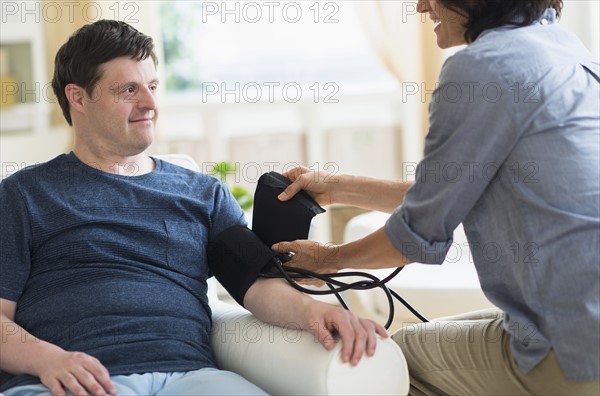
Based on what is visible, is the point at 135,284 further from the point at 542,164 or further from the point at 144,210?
the point at 542,164

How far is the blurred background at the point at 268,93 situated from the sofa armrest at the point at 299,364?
2.43 metres

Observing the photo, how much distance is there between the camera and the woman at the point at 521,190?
145cm

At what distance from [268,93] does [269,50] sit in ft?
0.73

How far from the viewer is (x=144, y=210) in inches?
77.1

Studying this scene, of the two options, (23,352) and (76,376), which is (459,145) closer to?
(76,376)

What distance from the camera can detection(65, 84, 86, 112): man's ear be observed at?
201 cm

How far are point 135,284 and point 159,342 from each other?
15cm

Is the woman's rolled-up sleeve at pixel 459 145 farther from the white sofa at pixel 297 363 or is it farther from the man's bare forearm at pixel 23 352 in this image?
the man's bare forearm at pixel 23 352

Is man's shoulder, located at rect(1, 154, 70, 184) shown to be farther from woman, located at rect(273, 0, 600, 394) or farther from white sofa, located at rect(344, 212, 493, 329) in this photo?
white sofa, located at rect(344, 212, 493, 329)

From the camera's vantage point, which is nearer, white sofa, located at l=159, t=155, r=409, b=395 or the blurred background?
white sofa, located at l=159, t=155, r=409, b=395

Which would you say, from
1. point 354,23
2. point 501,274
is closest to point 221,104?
point 354,23

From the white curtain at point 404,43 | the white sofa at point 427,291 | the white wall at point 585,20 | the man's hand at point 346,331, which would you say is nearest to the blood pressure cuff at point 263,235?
the man's hand at point 346,331

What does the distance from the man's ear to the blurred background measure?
217cm

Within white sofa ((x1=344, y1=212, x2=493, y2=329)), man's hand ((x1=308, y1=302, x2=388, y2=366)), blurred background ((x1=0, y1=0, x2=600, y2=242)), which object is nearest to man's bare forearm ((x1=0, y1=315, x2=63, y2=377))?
man's hand ((x1=308, y1=302, x2=388, y2=366))
